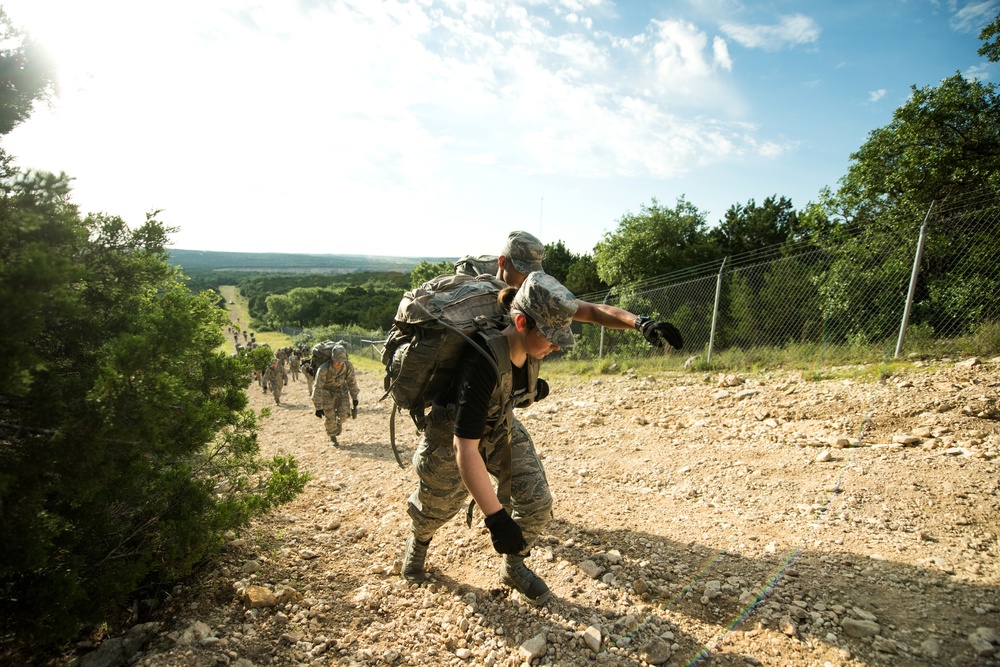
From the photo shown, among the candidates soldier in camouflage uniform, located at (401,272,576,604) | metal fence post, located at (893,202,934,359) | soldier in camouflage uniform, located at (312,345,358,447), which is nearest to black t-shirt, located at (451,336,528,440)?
soldier in camouflage uniform, located at (401,272,576,604)

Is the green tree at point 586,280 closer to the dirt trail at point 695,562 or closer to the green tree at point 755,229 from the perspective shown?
the green tree at point 755,229

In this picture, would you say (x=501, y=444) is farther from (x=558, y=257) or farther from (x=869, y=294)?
(x=558, y=257)

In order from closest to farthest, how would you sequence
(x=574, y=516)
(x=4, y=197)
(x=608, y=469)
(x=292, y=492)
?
1. (x=4, y=197)
2. (x=292, y=492)
3. (x=574, y=516)
4. (x=608, y=469)

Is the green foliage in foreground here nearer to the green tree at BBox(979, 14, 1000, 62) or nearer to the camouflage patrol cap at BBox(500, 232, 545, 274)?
the camouflage patrol cap at BBox(500, 232, 545, 274)

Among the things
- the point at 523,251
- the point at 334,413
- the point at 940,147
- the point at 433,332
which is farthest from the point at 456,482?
the point at 940,147

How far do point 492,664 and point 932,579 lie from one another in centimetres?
234

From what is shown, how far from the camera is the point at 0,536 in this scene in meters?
1.74

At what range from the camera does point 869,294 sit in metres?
7.38

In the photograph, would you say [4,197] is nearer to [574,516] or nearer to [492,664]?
[492,664]

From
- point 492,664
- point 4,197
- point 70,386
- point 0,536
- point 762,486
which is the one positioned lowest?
point 492,664

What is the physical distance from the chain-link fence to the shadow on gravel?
16.0ft

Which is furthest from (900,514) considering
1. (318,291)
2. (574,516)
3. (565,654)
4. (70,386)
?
(318,291)

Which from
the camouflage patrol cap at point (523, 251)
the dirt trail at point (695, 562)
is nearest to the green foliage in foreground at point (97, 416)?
the dirt trail at point (695, 562)

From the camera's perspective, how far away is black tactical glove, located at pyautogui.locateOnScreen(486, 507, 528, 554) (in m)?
2.08
